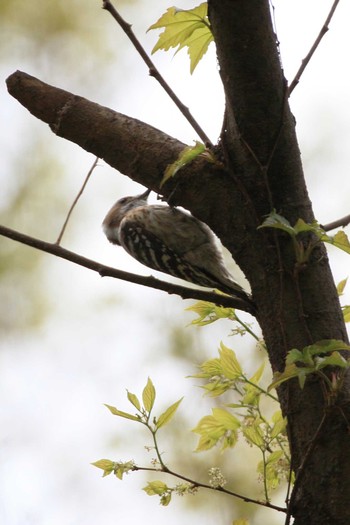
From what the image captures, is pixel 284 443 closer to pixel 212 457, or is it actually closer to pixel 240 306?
pixel 240 306

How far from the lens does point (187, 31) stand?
151 centimetres

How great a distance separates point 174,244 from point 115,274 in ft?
4.41

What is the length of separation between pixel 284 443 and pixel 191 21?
93cm

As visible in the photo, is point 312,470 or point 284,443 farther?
point 284,443

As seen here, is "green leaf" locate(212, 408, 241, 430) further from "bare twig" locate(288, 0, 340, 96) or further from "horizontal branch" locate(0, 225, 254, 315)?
"bare twig" locate(288, 0, 340, 96)

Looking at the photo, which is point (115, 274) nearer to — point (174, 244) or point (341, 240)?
point (341, 240)

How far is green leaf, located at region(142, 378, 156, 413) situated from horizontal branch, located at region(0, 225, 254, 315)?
21cm

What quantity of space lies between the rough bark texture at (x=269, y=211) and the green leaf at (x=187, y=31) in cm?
9

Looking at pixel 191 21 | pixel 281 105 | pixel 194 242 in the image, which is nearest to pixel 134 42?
pixel 191 21

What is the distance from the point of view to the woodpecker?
2.82 metres

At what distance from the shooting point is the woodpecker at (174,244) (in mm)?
2819

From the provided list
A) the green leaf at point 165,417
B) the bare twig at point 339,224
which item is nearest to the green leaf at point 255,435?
the green leaf at point 165,417

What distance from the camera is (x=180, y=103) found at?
1.60m

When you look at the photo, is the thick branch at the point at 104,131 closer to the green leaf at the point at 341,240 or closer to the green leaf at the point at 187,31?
the green leaf at the point at 187,31
